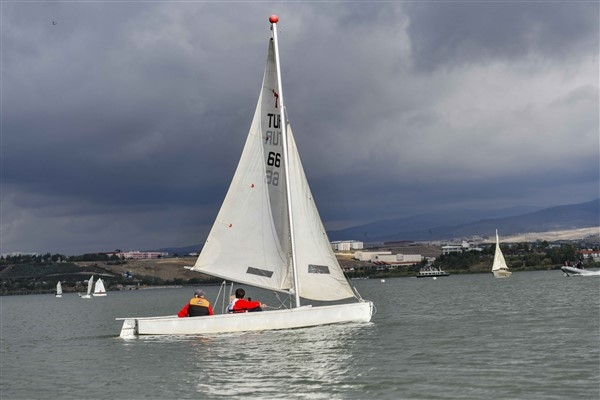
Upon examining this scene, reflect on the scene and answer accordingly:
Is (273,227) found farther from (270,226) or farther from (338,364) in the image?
(338,364)

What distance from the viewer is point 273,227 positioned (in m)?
43.2

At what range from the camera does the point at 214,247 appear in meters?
42.9

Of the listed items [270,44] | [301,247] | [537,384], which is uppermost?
[270,44]

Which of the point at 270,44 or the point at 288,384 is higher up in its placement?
the point at 270,44

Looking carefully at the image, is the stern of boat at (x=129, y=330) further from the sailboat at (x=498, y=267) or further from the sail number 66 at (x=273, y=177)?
the sailboat at (x=498, y=267)

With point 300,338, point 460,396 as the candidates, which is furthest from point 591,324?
point 460,396

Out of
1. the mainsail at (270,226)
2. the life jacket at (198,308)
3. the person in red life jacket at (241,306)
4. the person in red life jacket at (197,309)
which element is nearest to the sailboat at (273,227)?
the mainsail at (270,226)

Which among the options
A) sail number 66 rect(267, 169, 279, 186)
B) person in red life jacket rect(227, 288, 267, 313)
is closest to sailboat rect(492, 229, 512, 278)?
sail number 66 rect(267, 169, 279, 186)

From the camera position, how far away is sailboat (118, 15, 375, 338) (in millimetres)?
42531

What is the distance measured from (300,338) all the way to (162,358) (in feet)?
23.3

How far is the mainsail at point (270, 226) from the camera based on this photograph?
42.7m

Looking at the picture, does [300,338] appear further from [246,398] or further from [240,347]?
[246,398]

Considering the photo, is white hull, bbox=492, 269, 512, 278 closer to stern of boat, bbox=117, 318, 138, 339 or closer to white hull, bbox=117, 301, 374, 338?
white hull, bbox=117, 301, 374, 338

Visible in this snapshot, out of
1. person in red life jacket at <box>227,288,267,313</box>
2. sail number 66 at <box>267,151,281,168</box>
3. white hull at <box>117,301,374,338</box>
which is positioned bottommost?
white hull at <box>117,301,374,338</box>
